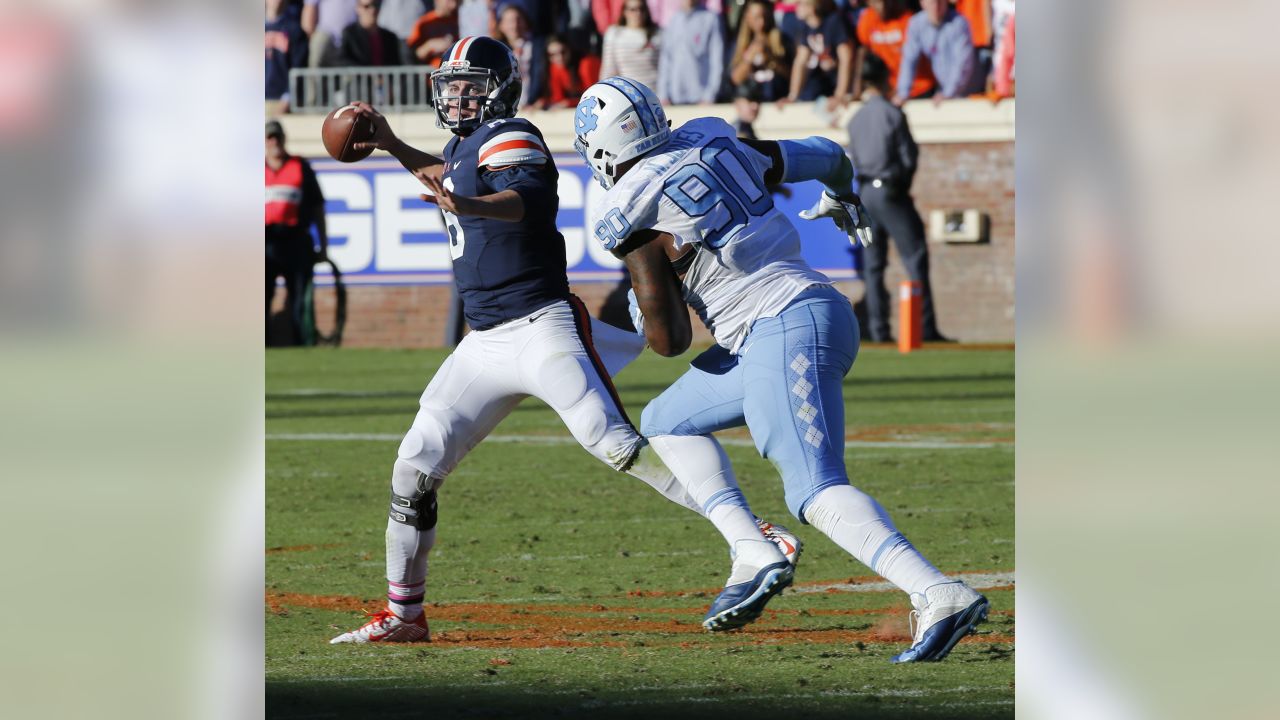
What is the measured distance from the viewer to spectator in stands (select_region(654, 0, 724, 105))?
18172 millimetres

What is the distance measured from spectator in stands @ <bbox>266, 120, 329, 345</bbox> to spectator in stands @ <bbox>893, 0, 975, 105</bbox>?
627 cm

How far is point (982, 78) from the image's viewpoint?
1784 cm

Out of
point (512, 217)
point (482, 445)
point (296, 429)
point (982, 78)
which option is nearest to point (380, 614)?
point (512, 217)

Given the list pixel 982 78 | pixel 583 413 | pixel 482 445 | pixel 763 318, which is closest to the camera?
pixel 763 318

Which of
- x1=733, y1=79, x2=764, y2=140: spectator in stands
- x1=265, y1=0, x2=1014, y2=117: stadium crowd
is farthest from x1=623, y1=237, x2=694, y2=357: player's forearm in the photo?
x1=265, y1=0, x2=1014, y2=117: stadium crowd

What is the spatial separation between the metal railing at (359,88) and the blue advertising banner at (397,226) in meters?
0.96

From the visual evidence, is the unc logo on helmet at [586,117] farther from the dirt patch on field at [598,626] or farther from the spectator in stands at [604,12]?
the spectator in stands at [604,12]

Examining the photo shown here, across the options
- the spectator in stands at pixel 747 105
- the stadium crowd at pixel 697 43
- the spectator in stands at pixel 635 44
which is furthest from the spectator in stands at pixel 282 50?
the spectator in stands at pixel 747 105
